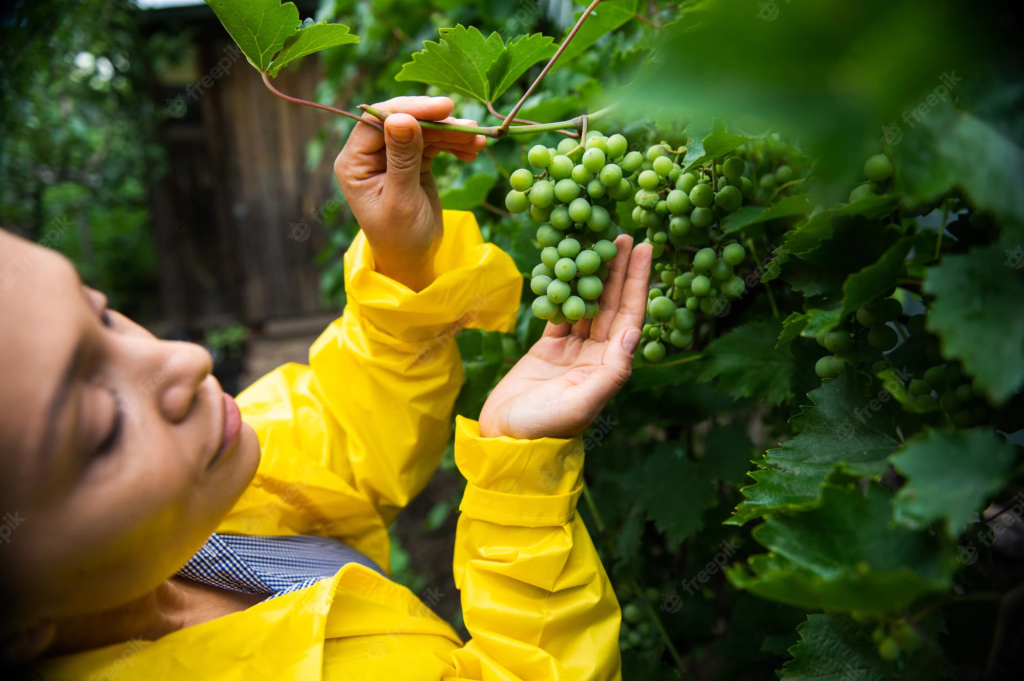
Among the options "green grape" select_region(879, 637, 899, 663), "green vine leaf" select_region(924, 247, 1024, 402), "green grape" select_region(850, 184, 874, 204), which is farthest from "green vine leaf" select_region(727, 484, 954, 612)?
"green grape" select_region(850, 184, 874, 204)

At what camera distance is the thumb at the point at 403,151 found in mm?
908

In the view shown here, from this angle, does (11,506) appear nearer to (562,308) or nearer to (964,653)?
(562,308)

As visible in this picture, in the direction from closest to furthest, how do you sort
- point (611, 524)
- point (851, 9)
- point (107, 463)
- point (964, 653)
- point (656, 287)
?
point (851, 9) → point (964, 653) → point (107, 463) → point (656, 287) → point (611, 524)

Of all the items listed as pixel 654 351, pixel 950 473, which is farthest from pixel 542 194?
pixel 950 473

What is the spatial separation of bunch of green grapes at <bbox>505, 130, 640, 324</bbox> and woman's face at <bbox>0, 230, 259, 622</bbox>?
503mm

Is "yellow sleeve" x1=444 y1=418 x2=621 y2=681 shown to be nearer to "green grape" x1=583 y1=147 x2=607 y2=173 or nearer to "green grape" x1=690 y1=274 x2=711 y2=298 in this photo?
"green grape" x1=690 y1=274 x2=711 y2=298

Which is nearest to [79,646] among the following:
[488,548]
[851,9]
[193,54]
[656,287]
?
[488,548]

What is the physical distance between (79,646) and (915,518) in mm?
1043

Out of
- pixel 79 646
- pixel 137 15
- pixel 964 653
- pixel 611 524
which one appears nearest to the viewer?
pixel 964 653

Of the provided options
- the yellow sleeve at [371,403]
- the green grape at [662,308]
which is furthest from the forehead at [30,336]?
the green grape at [662,308]

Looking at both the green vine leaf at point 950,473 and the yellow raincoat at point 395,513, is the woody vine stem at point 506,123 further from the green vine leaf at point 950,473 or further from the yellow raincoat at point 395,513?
the green vine leaf at point 950,473

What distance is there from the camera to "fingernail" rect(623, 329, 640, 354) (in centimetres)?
93

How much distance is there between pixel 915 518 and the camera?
49cm

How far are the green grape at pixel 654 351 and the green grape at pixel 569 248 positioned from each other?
0.27 meters
